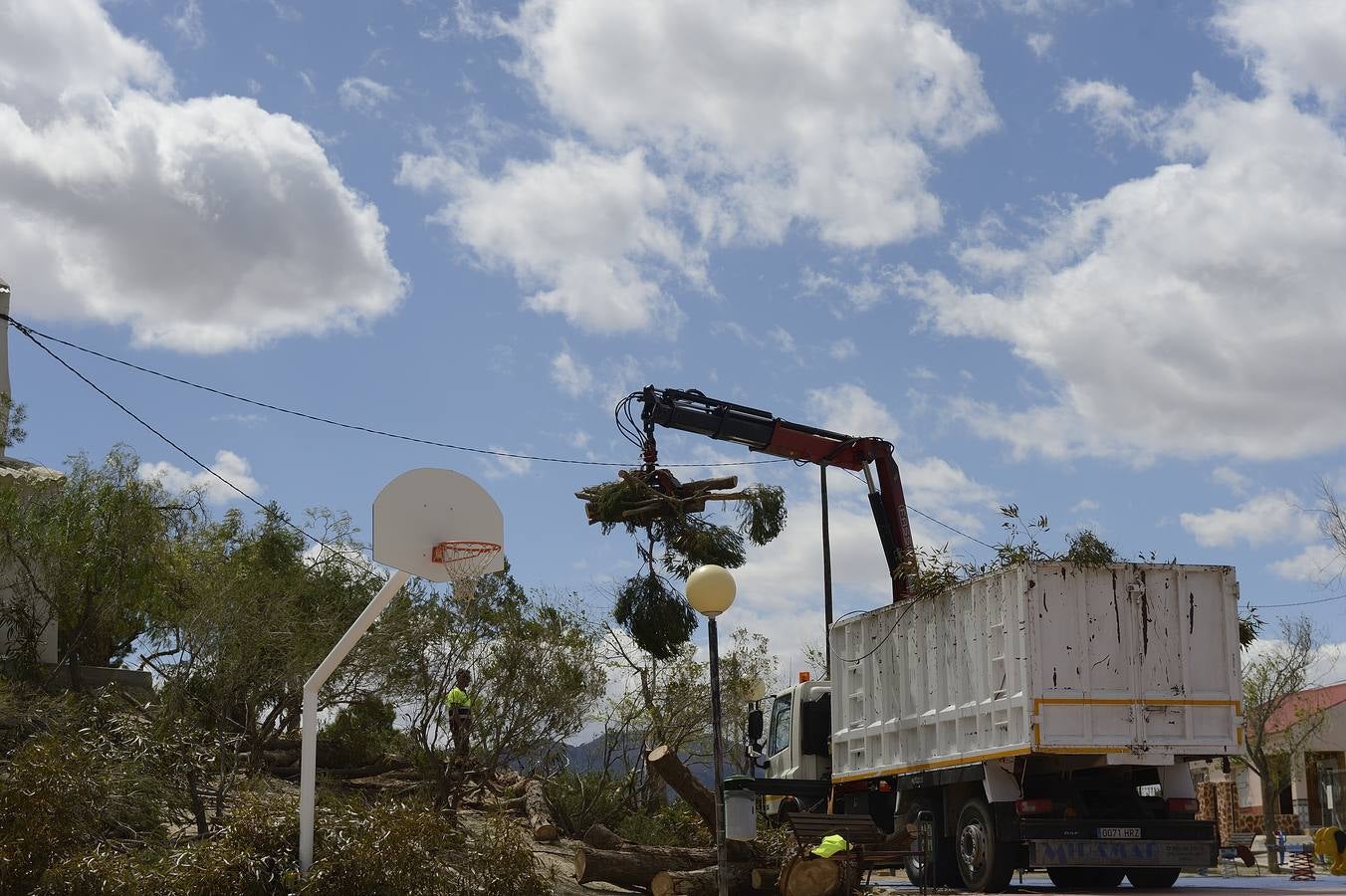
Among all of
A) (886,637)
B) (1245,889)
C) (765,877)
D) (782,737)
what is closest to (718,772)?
(765,877)

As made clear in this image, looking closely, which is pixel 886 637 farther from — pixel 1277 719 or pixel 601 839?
pixel 1277 719

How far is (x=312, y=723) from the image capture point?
11.7 metres

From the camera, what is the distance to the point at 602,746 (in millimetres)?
21484

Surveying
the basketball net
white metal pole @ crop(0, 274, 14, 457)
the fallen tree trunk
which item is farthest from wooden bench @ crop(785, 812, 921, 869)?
white metal pole @ crop(0, 274, 14, 457)

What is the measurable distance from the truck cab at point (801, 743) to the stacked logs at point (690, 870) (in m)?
4.12

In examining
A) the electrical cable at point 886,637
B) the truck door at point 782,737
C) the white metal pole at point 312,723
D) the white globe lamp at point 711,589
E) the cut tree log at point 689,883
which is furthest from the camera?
the truck door at point 782,737

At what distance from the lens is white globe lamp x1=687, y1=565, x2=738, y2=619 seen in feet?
39.1

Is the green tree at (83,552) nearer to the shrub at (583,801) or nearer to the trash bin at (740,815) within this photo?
the shrub at (583,801)

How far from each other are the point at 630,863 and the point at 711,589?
3.91 meters

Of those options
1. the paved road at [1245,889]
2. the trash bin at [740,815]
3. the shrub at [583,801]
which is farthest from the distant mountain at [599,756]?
the paved road at [1245,889]

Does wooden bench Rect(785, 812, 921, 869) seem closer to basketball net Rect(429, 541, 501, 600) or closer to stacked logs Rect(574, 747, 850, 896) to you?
stacked logs Rect(574, 747, 850, 896)

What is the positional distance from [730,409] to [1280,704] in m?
22.7

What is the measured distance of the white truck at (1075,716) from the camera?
1400 centimetres

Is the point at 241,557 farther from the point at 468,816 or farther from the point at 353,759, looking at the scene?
the point at 468,816
